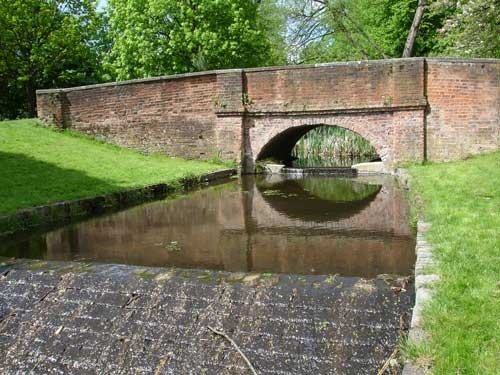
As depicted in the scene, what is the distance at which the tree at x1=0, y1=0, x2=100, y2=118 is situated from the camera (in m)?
24.9

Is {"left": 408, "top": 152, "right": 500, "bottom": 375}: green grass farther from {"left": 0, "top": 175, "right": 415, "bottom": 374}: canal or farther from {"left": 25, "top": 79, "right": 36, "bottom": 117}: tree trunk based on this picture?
{"left": 25, "top": 79, "right": 36, "bottom": 117}: tree trunk

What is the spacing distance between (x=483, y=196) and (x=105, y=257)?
5.15 m

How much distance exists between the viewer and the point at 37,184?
32.8 ft

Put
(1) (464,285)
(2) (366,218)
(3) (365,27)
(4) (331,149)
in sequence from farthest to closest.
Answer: (3) (365,27)
(4) (331,149)
(2) (366,218)
(1) (464,285)

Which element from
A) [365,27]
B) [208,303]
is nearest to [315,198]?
[208,303]

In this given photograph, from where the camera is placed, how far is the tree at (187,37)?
73.0ft

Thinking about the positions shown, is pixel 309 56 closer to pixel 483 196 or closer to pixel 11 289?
pixel 483 196

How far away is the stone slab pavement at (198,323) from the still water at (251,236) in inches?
45.5

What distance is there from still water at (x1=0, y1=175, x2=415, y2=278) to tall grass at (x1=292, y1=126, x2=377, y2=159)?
9613 millimetres

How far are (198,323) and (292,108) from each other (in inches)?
453

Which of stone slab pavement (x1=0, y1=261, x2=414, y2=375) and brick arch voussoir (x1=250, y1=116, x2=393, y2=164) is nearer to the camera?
stone slab pavement (x1=0, y1=261, x2=414, y2=375)

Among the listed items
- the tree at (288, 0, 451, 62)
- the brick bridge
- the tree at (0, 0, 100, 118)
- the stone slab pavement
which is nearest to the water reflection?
the brick bridge

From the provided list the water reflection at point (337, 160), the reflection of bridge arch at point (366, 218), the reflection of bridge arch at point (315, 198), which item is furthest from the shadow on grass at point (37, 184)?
the water reflection at point (337, 160)

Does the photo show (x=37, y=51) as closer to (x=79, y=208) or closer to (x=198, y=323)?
(x=79, y=208)
